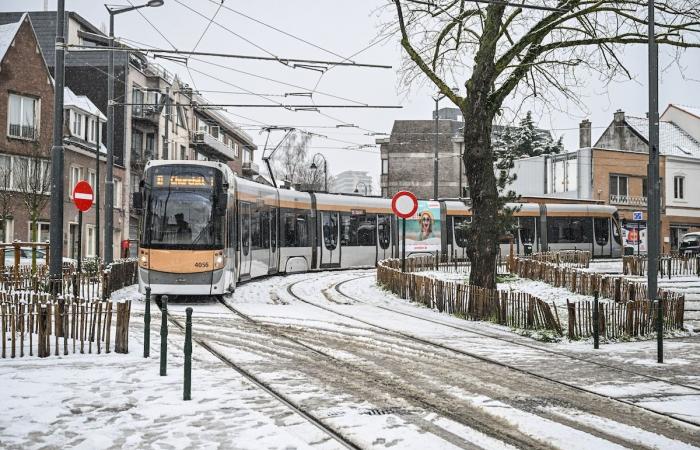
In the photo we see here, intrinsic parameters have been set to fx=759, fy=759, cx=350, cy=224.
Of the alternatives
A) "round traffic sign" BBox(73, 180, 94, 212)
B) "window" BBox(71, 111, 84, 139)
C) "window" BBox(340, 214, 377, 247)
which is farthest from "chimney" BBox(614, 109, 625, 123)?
"round traffic sign" BBox(73, 180, 94, 212)

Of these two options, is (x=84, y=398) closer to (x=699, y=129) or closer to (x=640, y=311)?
(x=640, y=311)

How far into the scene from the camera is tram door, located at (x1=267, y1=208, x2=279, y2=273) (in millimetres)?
25734

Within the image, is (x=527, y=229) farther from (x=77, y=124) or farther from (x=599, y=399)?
(x=599, y=399)

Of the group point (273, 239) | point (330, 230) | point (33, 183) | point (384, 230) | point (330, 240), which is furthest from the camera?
point (384, 230)

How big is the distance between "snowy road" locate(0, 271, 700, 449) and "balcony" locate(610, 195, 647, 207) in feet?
145

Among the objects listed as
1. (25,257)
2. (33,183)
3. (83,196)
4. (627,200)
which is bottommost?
(25,257)

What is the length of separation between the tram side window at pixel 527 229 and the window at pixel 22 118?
24.4 meters

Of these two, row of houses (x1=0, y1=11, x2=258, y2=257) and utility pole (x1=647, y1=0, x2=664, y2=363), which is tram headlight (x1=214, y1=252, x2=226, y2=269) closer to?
row of houses (x1=0, y1=11, x2=258, y2=257)

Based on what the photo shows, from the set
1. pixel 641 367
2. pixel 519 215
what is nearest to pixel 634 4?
pixel 641 367

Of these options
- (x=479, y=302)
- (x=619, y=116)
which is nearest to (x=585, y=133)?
(x=619, y=116)

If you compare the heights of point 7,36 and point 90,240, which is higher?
point 7,36

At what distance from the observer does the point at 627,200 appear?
187ft

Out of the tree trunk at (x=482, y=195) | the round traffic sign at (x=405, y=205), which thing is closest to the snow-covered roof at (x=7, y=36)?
the round traffic sign at (x=405, y=205)

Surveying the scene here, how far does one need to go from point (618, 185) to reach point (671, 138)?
835 centimetres
